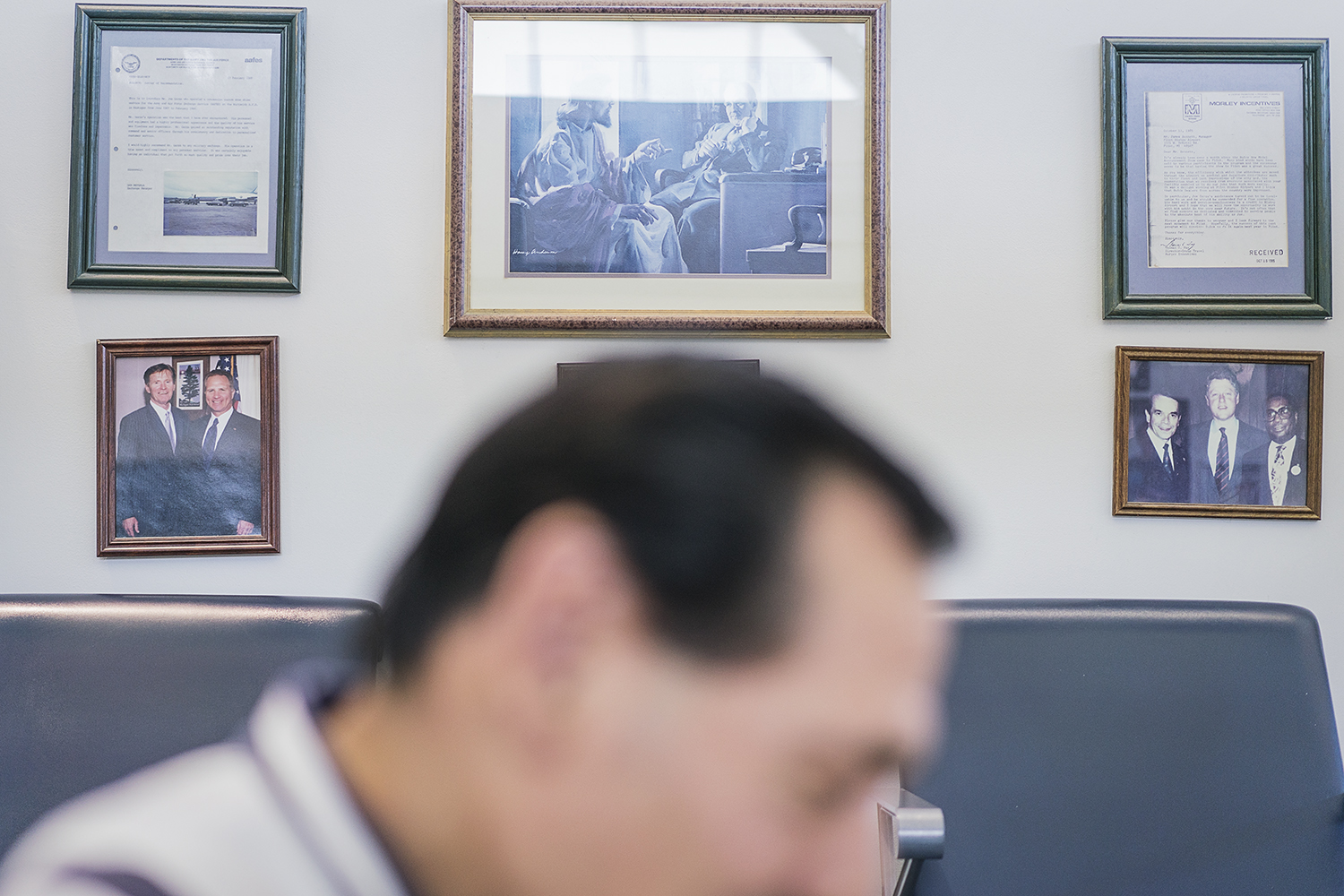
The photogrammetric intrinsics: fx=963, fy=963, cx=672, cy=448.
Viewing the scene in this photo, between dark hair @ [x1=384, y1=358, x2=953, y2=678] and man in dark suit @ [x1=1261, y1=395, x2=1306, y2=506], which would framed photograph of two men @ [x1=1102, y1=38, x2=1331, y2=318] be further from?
dark hair @ [x1=384, y1=358, x2=953, y2=678]

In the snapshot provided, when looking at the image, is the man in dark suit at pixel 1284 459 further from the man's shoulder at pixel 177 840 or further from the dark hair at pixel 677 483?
the man's shoulder at pixel 177 840

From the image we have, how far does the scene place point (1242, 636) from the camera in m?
1.44

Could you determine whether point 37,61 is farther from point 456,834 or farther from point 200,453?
point 456,834

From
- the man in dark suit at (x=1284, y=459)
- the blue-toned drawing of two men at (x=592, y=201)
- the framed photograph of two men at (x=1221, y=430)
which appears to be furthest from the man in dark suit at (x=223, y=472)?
the man in dark suit at (x=1284, y=459)

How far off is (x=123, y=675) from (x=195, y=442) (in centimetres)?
52

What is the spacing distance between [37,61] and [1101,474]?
2.13 meters

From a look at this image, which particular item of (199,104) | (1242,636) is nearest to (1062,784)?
(1242,636)

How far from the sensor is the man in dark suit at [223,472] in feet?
5.80

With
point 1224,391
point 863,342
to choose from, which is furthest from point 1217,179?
point 863,342

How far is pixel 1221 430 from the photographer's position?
5.85 ft

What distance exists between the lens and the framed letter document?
1.77m

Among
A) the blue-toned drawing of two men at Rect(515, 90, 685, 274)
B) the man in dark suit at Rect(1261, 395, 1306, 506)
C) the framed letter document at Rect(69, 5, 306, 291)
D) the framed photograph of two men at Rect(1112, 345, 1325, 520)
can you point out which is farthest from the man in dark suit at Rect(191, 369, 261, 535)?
the man in dark suit at Rect(1261, 395, 1306, 506)

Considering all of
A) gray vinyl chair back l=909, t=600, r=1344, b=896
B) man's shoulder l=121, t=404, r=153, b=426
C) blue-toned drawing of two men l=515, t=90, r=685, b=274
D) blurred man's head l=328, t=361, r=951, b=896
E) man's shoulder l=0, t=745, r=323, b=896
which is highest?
blue-toned drawing of two men l=515, t=90, r=685, b=274

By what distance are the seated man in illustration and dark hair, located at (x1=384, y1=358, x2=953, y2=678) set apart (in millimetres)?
1260
